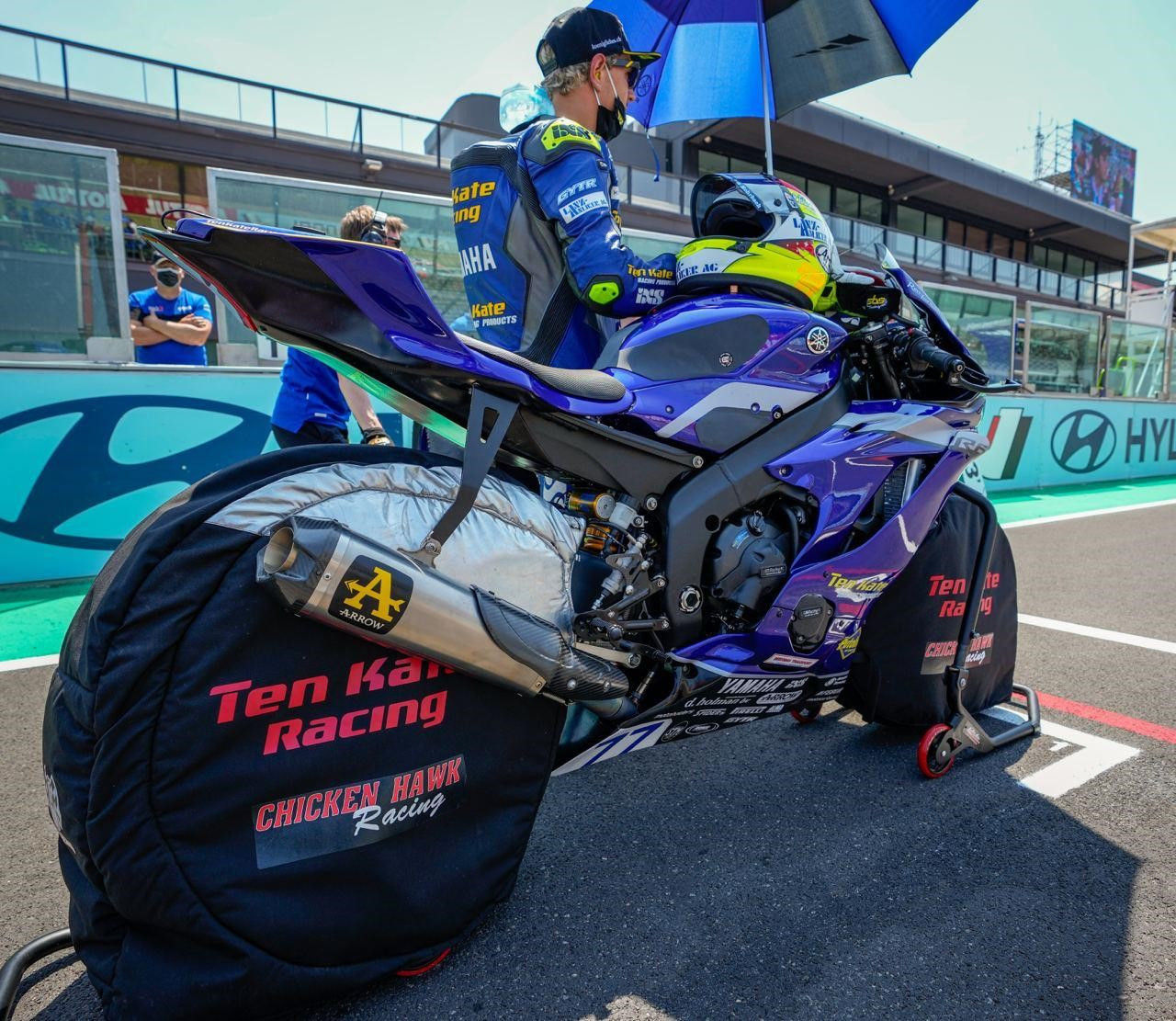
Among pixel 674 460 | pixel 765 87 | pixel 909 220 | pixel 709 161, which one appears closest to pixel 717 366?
pixel 674 460

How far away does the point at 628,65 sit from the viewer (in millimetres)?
2488

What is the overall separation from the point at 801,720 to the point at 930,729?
0.56 m

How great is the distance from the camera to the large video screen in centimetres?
3653

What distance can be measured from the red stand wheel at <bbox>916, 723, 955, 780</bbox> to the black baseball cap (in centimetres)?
236

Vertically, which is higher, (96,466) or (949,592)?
(96,466)

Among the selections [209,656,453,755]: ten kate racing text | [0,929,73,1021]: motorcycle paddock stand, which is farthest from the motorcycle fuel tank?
[0,929,73,1021]: motorcycle paddock stand

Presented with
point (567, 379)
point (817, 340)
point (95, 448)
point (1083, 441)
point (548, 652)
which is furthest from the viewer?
point (1083, 441)

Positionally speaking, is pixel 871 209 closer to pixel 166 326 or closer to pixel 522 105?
pixel 166 326

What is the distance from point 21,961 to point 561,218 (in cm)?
210

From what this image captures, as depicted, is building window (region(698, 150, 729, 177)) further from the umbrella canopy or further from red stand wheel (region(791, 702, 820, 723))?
red stand wheel (region(791, 702, 820, 723))

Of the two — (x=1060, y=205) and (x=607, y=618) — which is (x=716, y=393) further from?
(x=1060, y=205)

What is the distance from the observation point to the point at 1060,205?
1268 inches

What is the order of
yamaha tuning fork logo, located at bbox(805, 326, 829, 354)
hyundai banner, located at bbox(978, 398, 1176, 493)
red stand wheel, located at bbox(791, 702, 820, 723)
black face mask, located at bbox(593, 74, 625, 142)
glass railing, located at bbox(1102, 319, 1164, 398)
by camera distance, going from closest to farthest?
yamaha tuning fork logo, located at bbox(805, 326, 829, 354)
black face mask, located at bbox(593, 74, 625, 142)
red stand wheel, located at bbox(791, 702, 820, 723)
hyundai banner, located at bbox(978, 398, 1176, 493)
glass railing, located at bbox(1102, 319, 1164, 398)

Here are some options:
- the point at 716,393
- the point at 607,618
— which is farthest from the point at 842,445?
the point at 607,618
